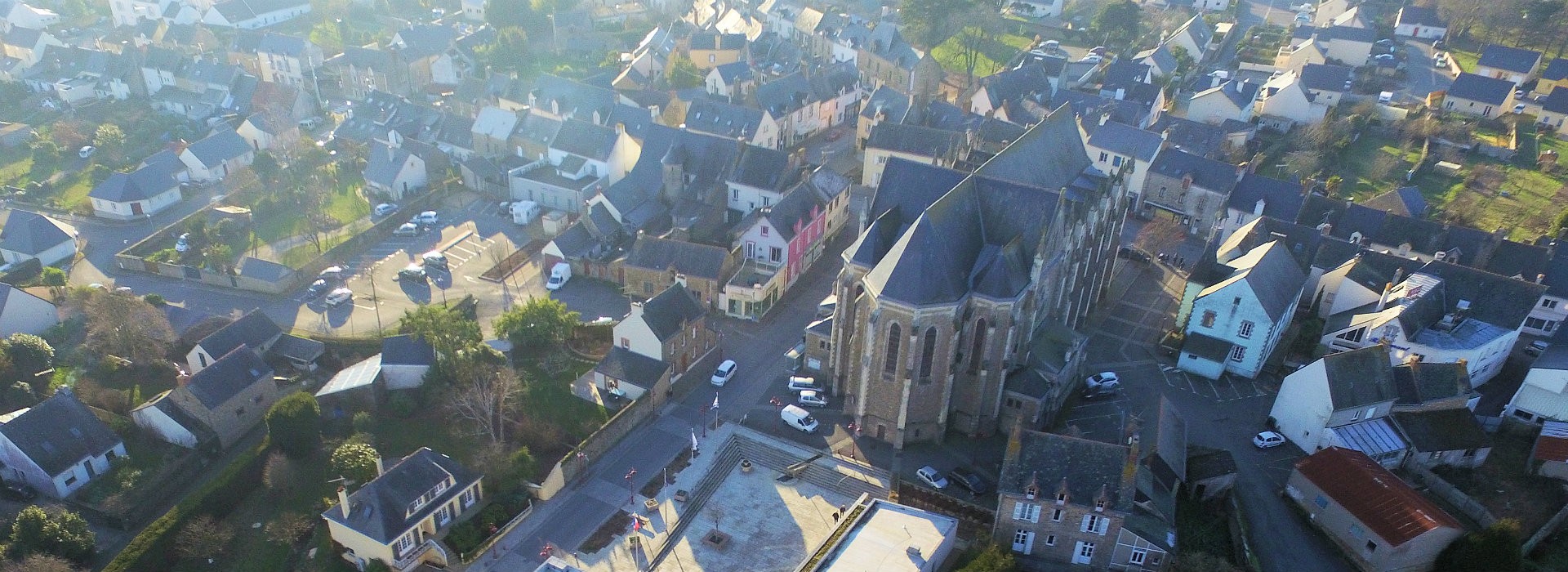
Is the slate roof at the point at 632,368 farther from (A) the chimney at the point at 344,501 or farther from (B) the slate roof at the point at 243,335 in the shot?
(B) the slate roof at the point at 243,335

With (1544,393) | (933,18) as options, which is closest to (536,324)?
(1544,393)

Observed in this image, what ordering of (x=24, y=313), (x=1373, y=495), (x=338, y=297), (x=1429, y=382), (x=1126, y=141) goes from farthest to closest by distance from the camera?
(x=1126, y=141) → (x=338, y=297) → (x=24, y=313) → (x=1429, y=382) → (x=1373, y=495)

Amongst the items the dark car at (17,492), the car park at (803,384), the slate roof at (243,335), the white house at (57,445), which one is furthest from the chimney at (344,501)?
the car park at (803,384)

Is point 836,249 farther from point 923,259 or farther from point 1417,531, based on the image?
point 1417,531

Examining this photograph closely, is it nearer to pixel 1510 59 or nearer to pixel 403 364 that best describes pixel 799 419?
pixel 403 364

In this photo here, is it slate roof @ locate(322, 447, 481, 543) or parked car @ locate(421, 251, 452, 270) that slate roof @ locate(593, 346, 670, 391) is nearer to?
slate roof @ locate(322, 447, 481, 543)

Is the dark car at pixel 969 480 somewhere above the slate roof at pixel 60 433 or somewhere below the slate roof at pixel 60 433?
above

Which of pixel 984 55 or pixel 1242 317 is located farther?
pixel 984 55

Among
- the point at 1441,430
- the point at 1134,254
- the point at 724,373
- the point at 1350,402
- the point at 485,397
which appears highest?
the point at 1350,402
